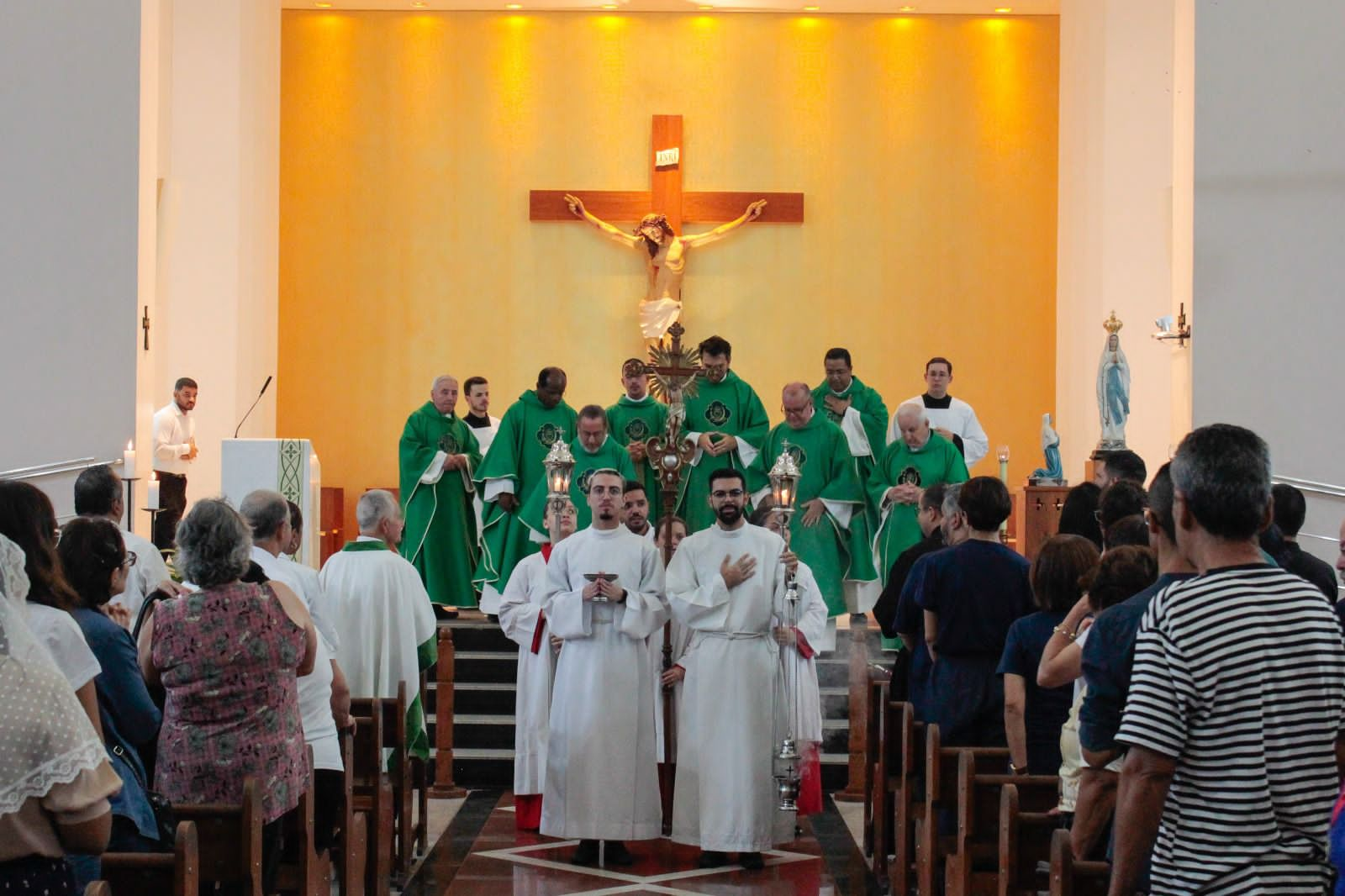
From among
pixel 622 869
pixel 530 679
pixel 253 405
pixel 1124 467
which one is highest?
pixel 253 405

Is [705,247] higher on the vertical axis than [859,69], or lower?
lower

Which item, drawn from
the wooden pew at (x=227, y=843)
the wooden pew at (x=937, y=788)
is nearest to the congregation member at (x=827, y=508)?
the wooden pew at (x=937, y=788)

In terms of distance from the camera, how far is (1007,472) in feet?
52.2

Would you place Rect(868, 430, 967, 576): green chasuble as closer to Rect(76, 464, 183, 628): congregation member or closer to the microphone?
Rect(76, 464, 183, 628): congregation member

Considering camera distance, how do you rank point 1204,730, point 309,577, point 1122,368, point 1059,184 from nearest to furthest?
point 1204,730 < point 309,577 < point 1122,368 < point 1059,184

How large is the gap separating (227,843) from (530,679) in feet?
13.9

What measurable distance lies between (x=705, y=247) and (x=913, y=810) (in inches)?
375

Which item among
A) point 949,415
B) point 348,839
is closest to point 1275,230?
point 949,415

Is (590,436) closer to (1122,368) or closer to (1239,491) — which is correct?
(1122,368)

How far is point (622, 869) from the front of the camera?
7836mm

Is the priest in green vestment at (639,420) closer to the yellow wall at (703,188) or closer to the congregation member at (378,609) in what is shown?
the yellow wall at (703,188)

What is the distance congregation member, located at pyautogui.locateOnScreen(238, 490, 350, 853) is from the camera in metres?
Result: 5.75

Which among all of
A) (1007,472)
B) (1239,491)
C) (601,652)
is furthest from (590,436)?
(1239,491)

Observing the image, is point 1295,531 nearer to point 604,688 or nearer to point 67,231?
point 604,688
